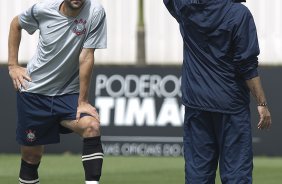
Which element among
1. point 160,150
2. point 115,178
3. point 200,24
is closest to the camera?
point 200,24

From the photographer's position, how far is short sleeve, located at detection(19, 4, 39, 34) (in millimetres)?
9742

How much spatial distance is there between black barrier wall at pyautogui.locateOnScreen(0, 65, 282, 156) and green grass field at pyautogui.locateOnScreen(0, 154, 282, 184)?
25 centimetres

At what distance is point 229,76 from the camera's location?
26.9ft

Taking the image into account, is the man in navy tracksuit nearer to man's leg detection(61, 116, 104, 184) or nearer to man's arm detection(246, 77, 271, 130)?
man's arm detection(246, 77, 271, 130)

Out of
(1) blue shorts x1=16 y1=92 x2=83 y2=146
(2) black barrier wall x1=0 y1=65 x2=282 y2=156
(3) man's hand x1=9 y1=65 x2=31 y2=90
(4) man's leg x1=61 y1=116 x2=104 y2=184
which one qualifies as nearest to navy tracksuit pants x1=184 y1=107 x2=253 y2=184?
(4) man's leg x1=61 y1=116 x2=104 y2=184

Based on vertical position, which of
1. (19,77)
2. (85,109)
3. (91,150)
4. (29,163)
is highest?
(19,77)

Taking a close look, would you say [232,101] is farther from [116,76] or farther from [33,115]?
[116,76]

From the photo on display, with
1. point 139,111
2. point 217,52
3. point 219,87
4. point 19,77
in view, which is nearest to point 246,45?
point 217,52

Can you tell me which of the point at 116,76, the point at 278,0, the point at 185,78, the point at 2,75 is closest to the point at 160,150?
the point at 116,76

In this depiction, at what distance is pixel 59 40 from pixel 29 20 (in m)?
0.42

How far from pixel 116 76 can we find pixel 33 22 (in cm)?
643

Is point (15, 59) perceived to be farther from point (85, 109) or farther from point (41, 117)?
point (85, 109)

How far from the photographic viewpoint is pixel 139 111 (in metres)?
16.0

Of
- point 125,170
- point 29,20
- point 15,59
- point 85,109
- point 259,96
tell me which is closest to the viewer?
point 259,96
